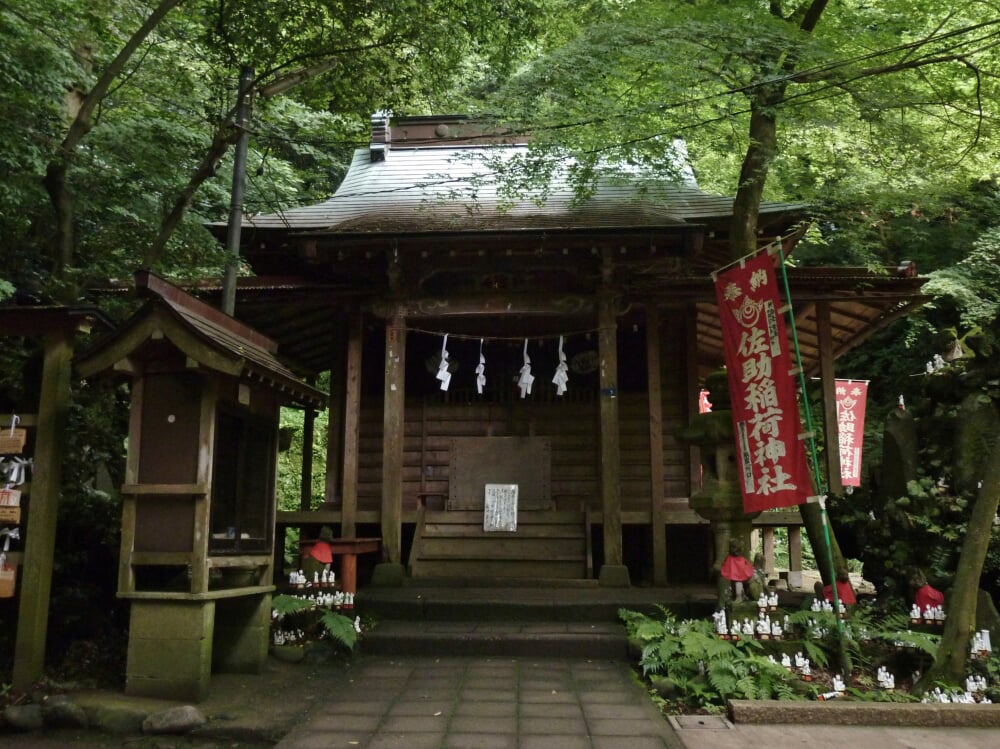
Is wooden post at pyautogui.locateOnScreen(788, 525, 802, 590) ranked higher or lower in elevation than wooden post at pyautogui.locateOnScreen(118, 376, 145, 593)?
lower

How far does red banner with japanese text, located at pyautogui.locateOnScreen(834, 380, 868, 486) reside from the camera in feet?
43.4

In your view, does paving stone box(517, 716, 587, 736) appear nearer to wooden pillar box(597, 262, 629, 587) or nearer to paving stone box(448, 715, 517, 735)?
paving stone box(448, 715, 517, 735)

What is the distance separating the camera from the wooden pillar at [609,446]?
360 inches

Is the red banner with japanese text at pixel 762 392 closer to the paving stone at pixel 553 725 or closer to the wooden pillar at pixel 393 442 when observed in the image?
the paving stone at pixel 553 725

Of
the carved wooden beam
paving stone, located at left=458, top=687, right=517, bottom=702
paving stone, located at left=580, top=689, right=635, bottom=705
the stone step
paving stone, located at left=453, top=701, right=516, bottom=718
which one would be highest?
the carved wooden beam

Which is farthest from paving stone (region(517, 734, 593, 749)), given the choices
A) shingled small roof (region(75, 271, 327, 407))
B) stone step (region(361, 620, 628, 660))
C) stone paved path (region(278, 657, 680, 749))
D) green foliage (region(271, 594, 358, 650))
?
shingled small roof (region(75, 271, 327, 407))

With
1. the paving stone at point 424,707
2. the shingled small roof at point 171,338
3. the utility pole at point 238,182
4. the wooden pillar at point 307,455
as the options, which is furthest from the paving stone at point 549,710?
the wooden pillar at point 307,455

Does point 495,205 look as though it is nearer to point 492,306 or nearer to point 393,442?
point 492,306

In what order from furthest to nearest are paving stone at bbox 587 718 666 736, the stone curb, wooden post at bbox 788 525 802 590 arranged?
1. wooden post at bbox 788 525 802 590
2. the stone curb
3. paving stone at bbox 587 718 666 736

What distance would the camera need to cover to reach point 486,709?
17.8ft

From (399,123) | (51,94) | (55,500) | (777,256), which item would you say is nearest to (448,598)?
(55,500)

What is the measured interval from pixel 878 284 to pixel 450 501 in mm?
7081

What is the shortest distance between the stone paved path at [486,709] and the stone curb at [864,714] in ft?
2.35

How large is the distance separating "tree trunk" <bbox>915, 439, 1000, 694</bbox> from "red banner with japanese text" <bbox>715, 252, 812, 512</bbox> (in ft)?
4.33
